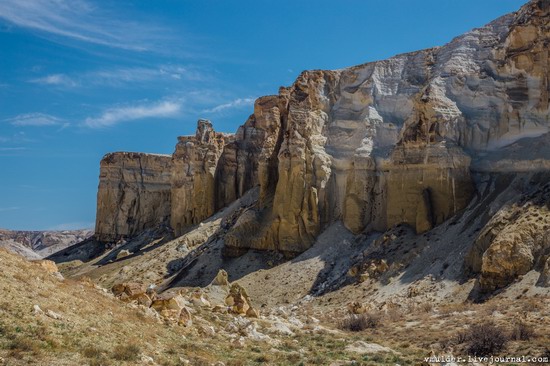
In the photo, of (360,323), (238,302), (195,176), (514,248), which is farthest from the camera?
(195,176)

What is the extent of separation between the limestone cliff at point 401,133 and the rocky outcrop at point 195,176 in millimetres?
10504

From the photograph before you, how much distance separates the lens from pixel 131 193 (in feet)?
303

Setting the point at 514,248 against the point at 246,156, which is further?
the point at 246,156

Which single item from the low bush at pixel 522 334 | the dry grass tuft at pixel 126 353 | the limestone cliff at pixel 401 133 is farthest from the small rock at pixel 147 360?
the limestone cliff at pixel 401 133

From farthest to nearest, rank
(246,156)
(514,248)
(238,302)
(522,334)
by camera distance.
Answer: (246,156) → (514,248) → (238,302) → (522,334)

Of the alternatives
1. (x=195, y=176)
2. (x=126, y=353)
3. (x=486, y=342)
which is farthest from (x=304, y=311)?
(x=195, y=176)

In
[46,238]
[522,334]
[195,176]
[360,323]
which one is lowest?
[46,238]

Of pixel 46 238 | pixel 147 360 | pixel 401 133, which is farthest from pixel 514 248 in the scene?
pixel 46 238

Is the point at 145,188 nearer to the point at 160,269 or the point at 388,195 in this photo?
the point at 160,269

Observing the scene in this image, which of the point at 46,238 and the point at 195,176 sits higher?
the point at 195,176

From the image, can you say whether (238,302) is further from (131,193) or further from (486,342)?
(131,193)

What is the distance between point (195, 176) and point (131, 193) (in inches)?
1024

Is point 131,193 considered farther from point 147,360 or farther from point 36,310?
point 147,360

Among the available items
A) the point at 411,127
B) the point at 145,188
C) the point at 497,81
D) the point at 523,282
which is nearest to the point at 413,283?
the point at 523,282
